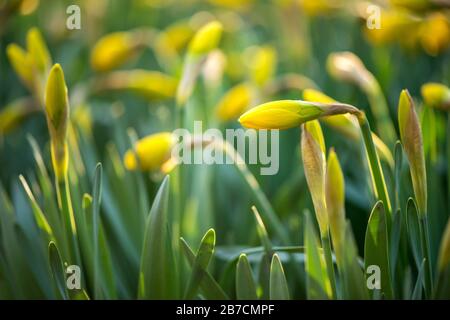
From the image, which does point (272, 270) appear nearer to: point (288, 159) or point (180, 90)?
point (180, 90)

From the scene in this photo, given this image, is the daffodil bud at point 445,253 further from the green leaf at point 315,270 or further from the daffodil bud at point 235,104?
the daffodil bud at point 235,104

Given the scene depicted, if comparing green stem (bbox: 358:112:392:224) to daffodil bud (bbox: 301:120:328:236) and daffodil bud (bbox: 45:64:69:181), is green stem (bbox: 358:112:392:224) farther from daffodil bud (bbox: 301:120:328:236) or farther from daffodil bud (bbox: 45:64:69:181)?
daffodil bud (bbox: 45:64:69:181)

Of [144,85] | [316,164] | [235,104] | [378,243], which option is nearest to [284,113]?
[316,164]

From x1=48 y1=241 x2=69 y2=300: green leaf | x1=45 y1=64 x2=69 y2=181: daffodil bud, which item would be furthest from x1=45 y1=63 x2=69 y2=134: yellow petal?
x1=48 y1=241 x2=69 y2=300: green leaf

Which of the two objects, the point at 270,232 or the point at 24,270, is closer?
the point at 24,270

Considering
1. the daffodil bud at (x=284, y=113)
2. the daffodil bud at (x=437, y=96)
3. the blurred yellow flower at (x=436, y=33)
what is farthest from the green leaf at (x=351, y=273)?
the blurred yellow flower at (x=436, y=33)
